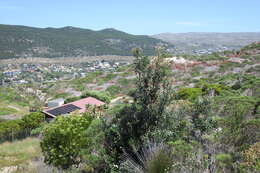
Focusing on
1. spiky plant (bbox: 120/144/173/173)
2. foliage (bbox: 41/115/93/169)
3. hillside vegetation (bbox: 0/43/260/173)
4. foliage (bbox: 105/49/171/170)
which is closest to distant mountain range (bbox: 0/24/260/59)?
foliage (bbox: 41/115/93/169)

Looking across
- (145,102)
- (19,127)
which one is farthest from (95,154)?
(19,127)

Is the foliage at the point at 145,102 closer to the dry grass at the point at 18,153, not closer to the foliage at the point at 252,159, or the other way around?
the foliage at the point at 252,159

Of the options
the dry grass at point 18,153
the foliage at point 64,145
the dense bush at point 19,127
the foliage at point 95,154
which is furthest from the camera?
the dense bush at point 19,127

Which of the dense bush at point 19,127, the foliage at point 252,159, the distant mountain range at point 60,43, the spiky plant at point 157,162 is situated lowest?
the dense bush at point 19,127

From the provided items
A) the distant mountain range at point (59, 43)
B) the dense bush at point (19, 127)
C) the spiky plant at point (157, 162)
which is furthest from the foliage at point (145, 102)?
the distant mountain range at point (59, 43)

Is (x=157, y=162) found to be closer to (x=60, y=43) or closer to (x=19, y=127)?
(x=19, y=127)

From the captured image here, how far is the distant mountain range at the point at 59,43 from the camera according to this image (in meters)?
104

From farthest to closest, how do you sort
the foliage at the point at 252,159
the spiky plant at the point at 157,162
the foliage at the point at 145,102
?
the foliage at the point at 145,102
the spiky plant at the point at 157,162
the foliage at the point at 252,159

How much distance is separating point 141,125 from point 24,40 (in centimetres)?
11238

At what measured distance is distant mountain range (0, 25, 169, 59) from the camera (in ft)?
342

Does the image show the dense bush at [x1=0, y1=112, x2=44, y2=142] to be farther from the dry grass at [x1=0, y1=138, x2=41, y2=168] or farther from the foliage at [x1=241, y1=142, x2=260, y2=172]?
the foliage at [x1=241, y1=142, x2=260, y2=172]

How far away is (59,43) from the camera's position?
118438 millimetres

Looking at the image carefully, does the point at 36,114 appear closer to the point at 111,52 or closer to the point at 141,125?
the point at 141,125

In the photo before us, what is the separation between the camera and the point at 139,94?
664 centimetres
